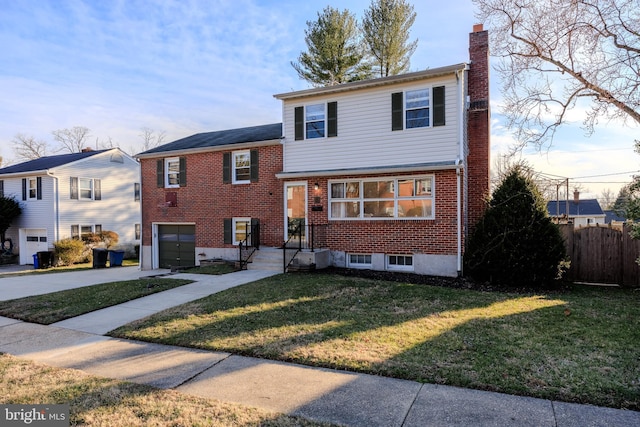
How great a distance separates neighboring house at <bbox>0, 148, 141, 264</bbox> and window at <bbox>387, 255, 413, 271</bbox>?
15.6m

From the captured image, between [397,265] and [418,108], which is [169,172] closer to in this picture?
[397,265]

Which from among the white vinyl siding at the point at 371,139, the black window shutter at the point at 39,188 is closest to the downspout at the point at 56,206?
the black window shutter at the point at 39,188

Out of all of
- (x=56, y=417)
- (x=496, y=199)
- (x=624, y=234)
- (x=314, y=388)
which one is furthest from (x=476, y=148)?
(x=56, y=417)

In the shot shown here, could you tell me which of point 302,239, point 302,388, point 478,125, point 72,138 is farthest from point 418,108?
point 72,138

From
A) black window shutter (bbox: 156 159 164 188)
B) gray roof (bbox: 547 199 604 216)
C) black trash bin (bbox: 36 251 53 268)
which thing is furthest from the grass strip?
gray roof (bbox: 547 199 604 216)

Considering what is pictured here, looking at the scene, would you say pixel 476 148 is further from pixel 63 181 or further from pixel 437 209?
pixel 63 181

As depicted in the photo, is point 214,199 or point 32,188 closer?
point 214,199

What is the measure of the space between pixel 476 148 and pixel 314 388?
33.7ft

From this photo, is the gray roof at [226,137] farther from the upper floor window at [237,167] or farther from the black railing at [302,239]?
the black railing at [302,239]

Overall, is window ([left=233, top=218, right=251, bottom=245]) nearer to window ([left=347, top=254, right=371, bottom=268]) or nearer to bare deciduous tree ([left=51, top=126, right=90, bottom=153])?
window ([left=347, top=254, right=371, bottom=268])

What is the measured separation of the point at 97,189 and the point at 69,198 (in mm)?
1929

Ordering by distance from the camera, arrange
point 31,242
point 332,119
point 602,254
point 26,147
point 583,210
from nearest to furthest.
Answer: point 602,254
point 332,119
point 31,242
point 583,210
point 26,147

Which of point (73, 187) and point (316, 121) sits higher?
point (316, 121)

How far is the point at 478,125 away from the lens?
39.2 feet
